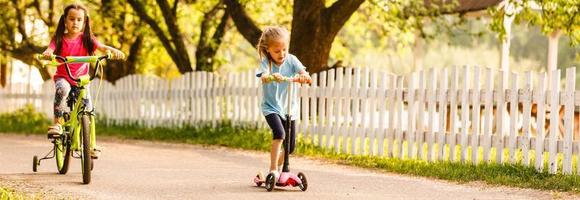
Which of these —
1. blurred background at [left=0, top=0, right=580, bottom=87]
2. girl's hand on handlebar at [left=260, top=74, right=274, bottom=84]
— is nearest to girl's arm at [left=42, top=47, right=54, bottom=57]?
girl's hand on handlebar at [left=260, top=74, right=274, bottom=84]

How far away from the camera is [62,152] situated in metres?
10.2

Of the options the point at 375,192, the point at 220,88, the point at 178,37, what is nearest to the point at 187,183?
the point at 375,192

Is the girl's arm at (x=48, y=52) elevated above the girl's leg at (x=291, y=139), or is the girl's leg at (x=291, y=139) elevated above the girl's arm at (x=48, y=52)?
the girl's arm at (x=48, y=52)

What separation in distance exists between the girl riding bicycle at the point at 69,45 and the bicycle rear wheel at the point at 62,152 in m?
0.13

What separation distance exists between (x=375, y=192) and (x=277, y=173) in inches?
35.4

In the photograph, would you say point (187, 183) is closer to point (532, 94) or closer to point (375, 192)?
point (375, 192)

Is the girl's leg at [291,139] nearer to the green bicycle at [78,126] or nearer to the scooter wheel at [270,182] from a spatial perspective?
the scooter wheel at [270,182]

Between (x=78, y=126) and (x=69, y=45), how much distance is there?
2.62ft

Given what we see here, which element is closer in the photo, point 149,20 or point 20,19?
point 149,20

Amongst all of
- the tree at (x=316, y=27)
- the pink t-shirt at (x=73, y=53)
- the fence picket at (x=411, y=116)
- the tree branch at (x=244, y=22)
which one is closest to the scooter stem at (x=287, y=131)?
the pink t-shirt at (x=73, y=53)

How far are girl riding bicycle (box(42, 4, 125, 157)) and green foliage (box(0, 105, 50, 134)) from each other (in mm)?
9701

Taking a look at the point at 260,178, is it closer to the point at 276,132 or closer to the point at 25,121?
the point at 276,132

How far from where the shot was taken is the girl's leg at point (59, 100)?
9.85m

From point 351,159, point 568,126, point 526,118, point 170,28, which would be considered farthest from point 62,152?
point 170,28
